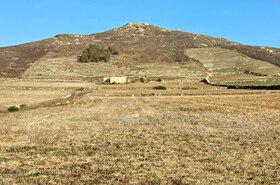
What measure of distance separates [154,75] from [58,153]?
3877 inches

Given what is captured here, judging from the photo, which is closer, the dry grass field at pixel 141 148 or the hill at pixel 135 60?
the dry grass field at pixel 141 148

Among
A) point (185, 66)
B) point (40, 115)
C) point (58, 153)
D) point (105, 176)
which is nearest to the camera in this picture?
point (105, 176)

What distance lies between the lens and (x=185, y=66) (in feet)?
447

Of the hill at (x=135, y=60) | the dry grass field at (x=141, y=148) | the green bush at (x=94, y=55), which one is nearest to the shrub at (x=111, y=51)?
the hill at (x=135, y=60)

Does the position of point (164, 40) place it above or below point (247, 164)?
above

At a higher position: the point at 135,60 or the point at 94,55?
the point at 94,55

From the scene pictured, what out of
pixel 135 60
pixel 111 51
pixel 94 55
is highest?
pixel 111 51

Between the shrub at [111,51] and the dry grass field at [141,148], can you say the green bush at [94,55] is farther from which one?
the dry grass field at [141,148]

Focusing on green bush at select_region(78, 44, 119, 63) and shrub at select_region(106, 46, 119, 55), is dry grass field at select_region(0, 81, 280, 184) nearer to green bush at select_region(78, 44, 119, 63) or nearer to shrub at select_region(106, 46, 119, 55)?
green bush at select_region(78, 44, 119, 63)

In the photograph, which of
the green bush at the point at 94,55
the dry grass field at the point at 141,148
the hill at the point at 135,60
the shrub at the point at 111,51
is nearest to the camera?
the dry grass field at the point at 141,148

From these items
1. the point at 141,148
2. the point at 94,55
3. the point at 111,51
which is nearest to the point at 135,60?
the point at 94,55

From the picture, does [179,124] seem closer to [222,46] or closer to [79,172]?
[79,172]

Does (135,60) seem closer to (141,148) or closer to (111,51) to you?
(111,51)

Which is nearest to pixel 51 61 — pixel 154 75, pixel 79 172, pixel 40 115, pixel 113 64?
pixel 113 64
